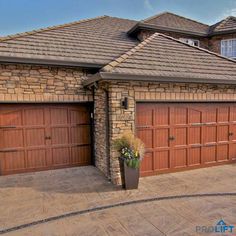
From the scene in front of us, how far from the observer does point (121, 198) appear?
4.41 meters

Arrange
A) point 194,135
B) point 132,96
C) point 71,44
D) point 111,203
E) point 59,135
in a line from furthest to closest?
point 71,44
point 59,135
point 194,135
point 132,96
point 111,203

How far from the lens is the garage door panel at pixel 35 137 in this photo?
622 centimetres

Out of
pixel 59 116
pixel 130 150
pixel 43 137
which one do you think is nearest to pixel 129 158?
pixel 130 150

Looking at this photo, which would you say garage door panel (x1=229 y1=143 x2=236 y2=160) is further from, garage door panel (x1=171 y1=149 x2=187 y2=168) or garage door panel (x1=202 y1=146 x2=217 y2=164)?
garage door panel (x1=171 y1=149 x2=187 y2=168)

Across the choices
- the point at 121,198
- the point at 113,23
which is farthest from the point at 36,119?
the point at 113,23

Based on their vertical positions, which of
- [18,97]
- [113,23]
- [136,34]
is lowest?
[18,97]

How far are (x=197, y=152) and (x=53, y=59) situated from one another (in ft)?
17.7

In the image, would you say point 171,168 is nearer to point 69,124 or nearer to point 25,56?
point 69,124

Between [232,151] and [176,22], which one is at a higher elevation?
[176,22]

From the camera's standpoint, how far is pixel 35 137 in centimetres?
629

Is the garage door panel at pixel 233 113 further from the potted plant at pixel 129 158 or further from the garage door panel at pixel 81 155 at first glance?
the garage door panel at pixel 81 155

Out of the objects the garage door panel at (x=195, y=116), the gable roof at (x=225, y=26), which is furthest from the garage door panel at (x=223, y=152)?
the gable roof at (x=225, y=26)

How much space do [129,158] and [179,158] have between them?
85.8 inches

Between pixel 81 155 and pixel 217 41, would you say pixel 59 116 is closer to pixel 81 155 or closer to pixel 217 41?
pixel 81 155
